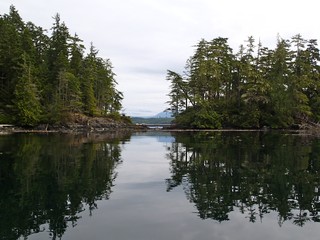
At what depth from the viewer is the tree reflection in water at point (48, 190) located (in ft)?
29.3

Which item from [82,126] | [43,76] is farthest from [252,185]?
[43,76]

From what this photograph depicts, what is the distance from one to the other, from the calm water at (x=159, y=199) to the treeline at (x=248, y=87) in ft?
154

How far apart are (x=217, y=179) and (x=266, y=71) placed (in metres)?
59.6

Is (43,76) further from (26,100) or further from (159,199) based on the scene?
(159,199)

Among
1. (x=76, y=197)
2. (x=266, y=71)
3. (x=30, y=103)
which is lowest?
(x=76, y=197)

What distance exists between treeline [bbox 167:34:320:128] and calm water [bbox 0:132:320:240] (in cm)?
4702

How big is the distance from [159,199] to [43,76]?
56.9 meters

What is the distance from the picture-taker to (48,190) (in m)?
12.5

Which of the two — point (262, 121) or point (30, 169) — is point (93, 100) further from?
point (30, 169)

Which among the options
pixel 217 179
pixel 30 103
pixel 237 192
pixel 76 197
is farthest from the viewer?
pixel 30 103

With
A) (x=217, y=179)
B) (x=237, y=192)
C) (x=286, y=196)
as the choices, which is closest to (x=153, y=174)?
(x=217, y=179)

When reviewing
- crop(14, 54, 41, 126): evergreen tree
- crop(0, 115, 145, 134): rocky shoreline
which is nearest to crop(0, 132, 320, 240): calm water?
crop(0, 115, 145, 134): rocky shoreline

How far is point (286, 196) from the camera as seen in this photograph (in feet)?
39.4

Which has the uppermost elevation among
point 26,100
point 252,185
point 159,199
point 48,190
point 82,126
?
point 26,100
